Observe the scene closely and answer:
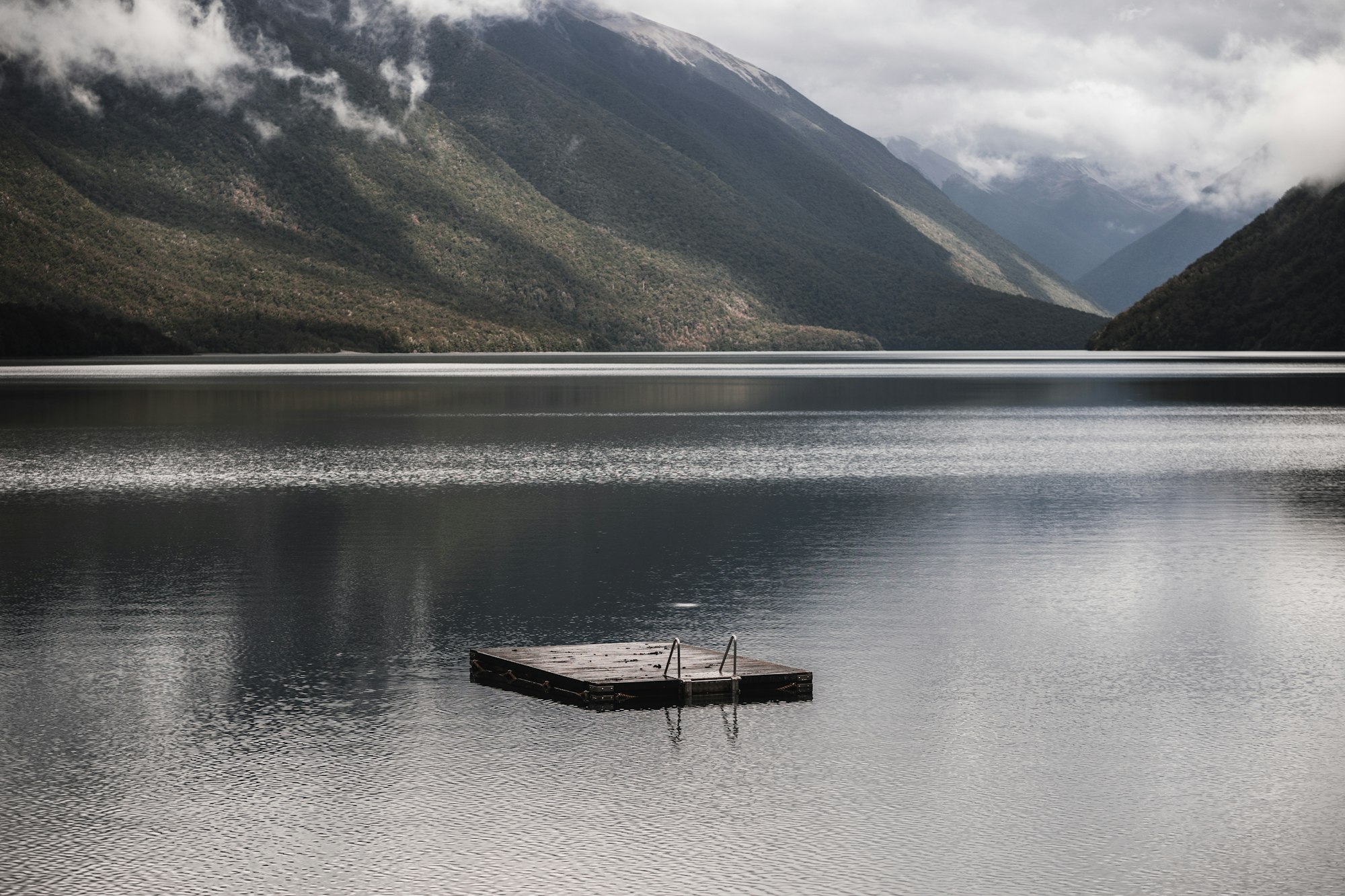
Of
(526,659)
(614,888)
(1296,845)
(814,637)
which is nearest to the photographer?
(614,888)

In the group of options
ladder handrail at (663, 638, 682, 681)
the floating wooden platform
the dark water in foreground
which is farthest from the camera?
ladder handrail at (663, 638, 682, 681)

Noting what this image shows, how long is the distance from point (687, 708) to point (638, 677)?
705 mm

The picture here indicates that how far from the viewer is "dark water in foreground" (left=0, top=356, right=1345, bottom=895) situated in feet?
41.6

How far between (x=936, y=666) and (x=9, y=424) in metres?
60.5

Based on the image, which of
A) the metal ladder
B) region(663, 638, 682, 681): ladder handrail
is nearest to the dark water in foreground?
the metal ladder

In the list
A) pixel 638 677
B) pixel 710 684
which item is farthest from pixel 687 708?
pixel 638 677

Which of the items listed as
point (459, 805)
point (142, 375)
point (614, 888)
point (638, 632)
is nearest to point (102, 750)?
point (459, 805)

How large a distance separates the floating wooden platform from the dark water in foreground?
33 centimetres

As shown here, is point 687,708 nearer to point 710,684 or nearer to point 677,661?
point 710,684

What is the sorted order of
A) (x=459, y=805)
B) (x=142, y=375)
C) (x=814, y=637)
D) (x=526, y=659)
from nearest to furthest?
(x=459, y=805), (x=526, y=659), (x=814, y=637), (x=142, y=375)

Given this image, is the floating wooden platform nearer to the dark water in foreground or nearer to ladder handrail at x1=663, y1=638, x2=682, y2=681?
ladder handrail at x1=663, y1=638, x2=682, y2=681

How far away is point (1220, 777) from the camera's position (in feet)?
48.1

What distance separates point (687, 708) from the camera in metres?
17.7

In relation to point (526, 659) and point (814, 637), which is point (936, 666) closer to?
point (814, 637)
